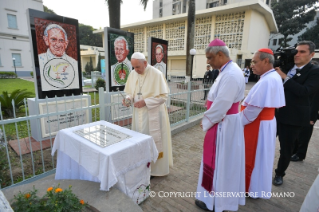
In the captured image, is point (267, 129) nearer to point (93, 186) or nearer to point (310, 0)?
point (93, 186)

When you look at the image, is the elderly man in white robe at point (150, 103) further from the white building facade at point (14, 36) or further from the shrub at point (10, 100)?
the white building facade at point (14, 36)

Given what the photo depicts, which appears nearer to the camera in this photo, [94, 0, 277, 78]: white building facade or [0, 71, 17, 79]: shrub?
[94, 0, 277, 78]: white building facade

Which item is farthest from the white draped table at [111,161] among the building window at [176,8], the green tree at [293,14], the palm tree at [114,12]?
the building window at [176,8]

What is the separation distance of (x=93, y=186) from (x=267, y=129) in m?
2.12

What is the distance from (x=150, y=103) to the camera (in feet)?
8.21

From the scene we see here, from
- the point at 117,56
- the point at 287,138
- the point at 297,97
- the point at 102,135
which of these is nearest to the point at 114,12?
the point at 117,56

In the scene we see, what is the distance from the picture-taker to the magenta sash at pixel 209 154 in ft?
6.51

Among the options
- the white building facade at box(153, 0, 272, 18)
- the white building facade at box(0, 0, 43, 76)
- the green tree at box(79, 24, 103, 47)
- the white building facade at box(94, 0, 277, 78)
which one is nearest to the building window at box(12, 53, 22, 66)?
the white building facade at box(0, 0, 43, 76)

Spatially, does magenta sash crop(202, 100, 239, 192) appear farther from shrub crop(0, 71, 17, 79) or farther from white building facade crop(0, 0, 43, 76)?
white building facade crop(0, 0, 43, 76)

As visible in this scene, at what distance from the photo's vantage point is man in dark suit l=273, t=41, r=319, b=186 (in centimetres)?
237

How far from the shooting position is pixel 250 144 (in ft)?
7.66

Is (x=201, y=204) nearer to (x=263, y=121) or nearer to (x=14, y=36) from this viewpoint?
(x=263, y=121)

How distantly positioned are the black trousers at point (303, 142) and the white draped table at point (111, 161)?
9.95 ft

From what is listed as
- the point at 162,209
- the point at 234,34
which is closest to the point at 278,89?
the point at 162,209
